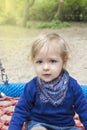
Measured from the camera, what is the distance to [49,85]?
6.81ft

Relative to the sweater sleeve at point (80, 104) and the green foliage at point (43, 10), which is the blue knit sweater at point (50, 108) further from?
the green foliage at point (43, 10)

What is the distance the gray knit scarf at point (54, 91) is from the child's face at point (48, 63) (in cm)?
4

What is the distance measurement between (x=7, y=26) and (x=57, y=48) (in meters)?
8.55

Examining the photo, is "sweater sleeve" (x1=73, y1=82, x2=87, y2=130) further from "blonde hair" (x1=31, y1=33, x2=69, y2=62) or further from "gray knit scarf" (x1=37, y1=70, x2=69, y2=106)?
"blonde hair" (x1=31, y1=33, x2=69, y2=62)

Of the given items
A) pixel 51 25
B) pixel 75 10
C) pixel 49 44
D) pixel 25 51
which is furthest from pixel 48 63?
pixel 75 10

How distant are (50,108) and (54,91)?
0.09 metres

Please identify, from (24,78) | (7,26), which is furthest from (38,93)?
(7,26)

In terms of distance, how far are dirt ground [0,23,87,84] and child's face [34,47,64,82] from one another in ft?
5.93

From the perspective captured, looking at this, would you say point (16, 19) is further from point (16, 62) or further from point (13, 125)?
point (13, 125)

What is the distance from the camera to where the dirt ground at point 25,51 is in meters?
5.60

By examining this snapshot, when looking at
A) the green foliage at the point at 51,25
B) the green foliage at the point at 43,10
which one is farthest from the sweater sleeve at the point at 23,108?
the green foliage at the point at 43,10

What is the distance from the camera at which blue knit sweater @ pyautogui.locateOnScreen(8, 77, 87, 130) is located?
2.09 meters

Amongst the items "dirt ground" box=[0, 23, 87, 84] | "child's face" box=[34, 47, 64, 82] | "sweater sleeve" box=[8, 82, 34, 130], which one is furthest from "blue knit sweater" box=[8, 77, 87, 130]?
"dirt ground" box=[0, 23, 87, 84]

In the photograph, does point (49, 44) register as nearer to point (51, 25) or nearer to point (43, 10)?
point (51, 25)
